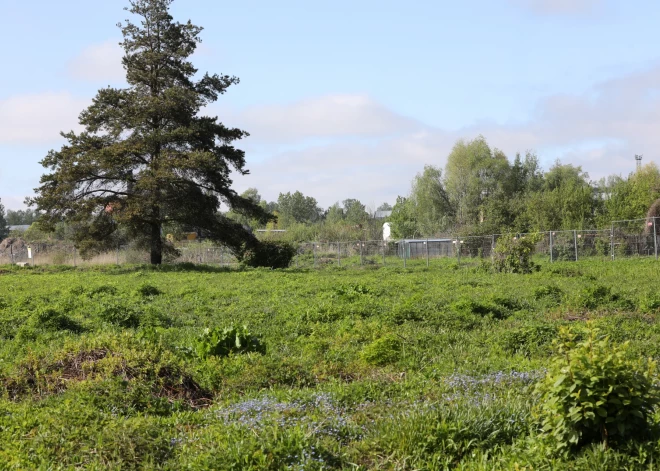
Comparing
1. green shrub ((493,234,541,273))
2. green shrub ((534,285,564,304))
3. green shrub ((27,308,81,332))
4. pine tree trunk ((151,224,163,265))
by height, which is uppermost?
pine tree trunk ((151,224,163,265))

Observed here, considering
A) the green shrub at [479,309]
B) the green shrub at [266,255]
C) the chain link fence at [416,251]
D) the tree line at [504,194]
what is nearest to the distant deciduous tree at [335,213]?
the tree line at [504,194]

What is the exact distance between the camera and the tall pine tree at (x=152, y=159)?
3316cm

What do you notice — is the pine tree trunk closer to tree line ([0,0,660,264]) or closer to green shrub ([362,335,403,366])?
tree line ([0,0,660,264])

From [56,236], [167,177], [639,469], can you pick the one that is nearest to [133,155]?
[167,177]

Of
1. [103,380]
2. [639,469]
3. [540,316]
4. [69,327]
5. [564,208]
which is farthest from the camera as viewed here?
[564,208]

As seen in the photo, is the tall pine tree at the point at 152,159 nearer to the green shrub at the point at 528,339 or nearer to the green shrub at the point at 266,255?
the green shrub at the point at 266,255

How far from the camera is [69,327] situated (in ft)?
38.3

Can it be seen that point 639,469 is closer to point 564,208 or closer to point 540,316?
point 540,316

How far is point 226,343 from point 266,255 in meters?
28.1

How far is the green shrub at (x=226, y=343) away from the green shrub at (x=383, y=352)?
1555 millimetres

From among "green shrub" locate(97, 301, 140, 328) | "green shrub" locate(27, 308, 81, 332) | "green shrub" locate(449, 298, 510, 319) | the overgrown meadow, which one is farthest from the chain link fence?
"green shrub" locate(27, 308, 81, 332)

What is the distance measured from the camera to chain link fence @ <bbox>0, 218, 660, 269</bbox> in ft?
108

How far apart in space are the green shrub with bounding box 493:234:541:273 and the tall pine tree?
579 inches

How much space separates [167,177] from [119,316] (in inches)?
815
